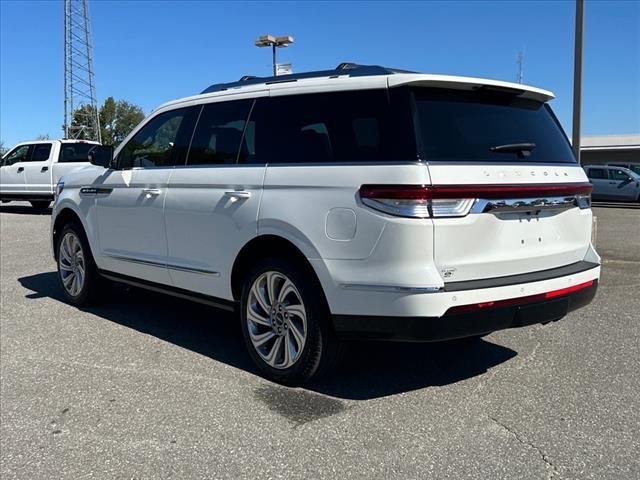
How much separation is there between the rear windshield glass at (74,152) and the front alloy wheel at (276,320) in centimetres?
1506

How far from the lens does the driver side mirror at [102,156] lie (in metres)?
5.91

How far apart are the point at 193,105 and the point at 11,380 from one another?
8.47 ft

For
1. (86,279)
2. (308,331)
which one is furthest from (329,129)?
(86,279)

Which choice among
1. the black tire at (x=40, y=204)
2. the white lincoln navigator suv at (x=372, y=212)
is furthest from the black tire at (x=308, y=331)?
the black tire at (x=40, y=204)

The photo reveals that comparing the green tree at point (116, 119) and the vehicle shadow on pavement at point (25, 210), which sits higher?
the green tree at point (116, 119)

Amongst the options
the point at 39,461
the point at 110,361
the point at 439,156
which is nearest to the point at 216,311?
the point at 110,361

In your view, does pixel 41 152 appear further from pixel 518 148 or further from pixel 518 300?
pixel 518 300

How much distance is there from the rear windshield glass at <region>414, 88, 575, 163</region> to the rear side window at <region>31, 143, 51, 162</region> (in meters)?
16.5

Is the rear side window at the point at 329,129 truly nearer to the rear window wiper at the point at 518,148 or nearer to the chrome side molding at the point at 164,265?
the rear window wiper at the point at 518,148

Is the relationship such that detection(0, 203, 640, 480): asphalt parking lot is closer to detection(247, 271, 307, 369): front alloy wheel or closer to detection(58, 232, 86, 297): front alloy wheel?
detection(247, 271, 307, 369): front alloy wheel

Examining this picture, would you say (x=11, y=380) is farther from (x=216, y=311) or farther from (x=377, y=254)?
(x=377, y=254)

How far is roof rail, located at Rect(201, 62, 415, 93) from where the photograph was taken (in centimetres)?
396

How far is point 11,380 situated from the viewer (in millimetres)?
4422

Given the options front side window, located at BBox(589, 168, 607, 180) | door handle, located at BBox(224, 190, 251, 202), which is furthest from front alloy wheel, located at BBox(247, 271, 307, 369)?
front side window, located at BBox(589, 168, 607, 180)
